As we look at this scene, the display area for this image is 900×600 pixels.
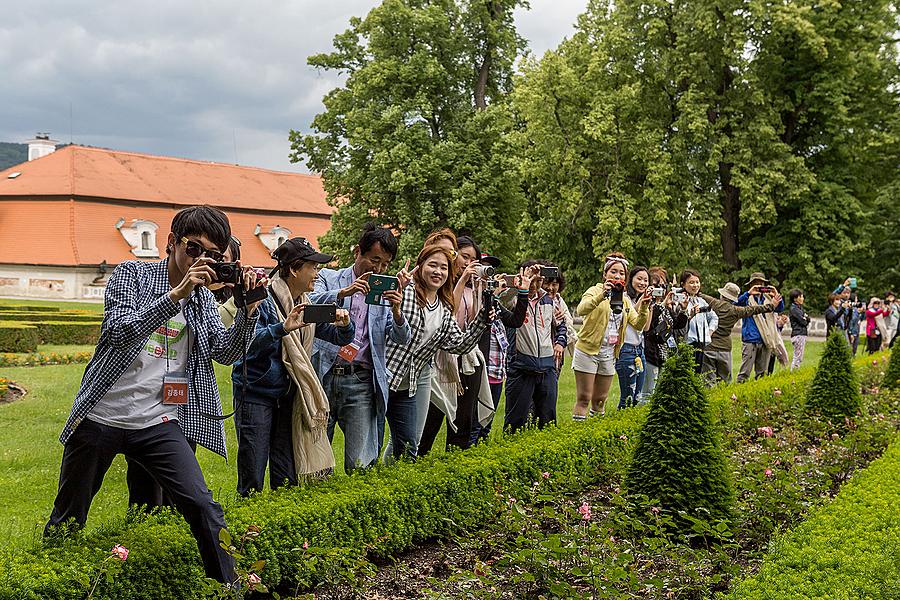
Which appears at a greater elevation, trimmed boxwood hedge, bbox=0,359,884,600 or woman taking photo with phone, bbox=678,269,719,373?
woman taking photo with phone, bbox=678,269,719,373

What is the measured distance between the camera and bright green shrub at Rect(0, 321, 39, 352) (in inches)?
643

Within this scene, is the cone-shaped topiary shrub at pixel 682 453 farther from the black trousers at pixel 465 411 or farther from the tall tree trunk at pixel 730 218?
the tall tree trunk at pixel 730 218

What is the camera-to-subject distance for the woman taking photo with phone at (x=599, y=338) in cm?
824

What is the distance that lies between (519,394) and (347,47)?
68.5 ft

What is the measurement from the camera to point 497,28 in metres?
25.6

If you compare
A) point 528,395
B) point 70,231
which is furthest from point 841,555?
point 70,231

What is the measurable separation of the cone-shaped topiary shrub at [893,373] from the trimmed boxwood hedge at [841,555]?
7653mm

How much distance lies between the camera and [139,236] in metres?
44.2

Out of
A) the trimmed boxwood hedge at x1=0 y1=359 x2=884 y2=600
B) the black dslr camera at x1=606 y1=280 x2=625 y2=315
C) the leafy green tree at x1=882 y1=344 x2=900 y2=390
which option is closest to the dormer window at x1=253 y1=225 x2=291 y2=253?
the leafy green tree at x1=882 y1=344 x2=900 y2=390

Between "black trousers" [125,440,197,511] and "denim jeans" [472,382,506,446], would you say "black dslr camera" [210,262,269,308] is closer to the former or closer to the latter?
"black trousers" [125,440,197,511]

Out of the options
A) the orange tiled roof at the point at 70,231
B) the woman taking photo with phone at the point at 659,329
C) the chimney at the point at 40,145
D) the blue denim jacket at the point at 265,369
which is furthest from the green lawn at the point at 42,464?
the chimney at the point at 40,145

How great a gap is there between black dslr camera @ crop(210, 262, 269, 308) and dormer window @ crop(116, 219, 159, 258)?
139 feet

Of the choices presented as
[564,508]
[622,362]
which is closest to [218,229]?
[564,508]

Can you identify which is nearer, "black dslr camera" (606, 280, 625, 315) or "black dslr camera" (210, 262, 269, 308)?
"black dslr camera" (210, 262, 269, 308)
